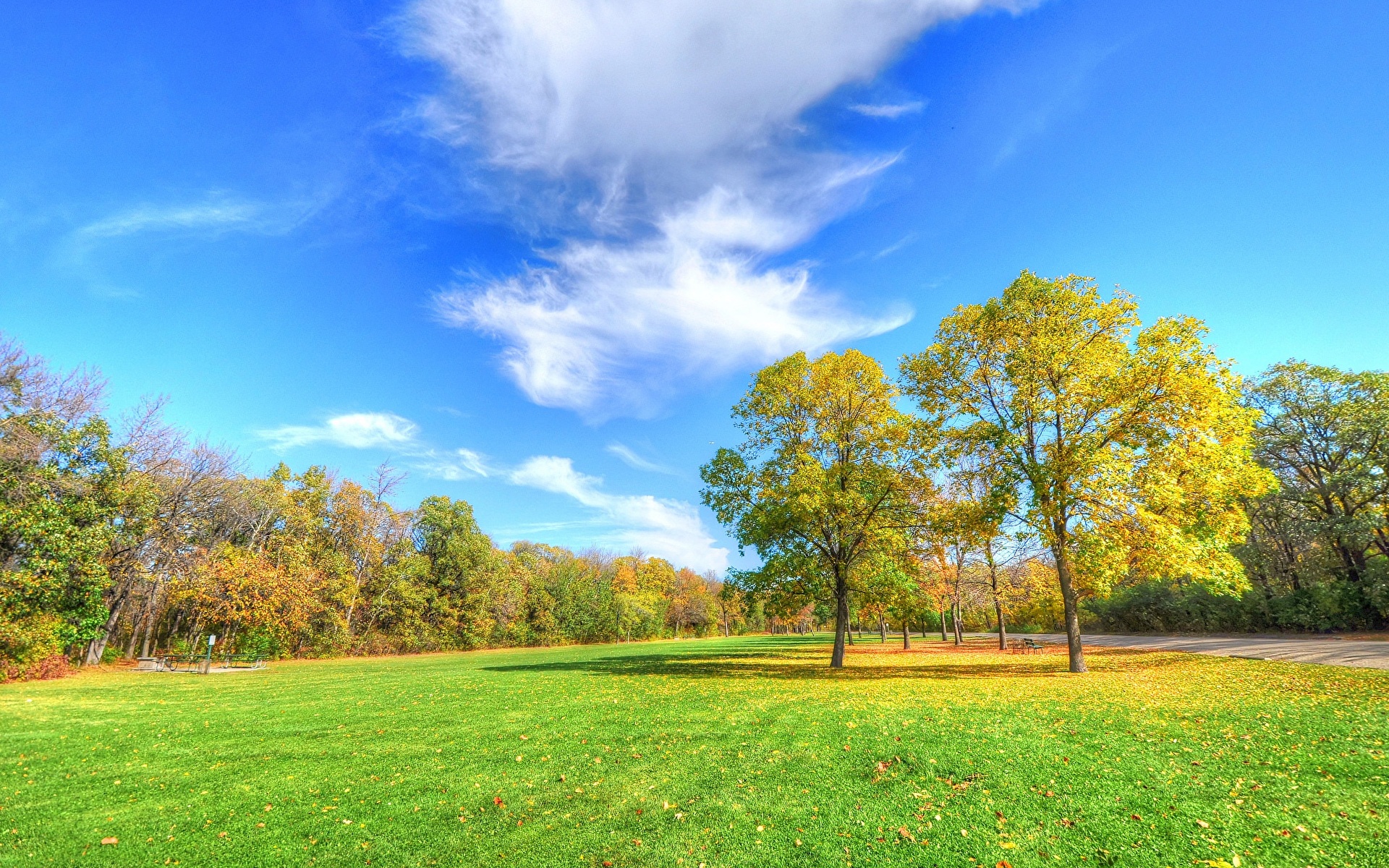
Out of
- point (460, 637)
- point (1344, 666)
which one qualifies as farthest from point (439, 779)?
point (460, 637)

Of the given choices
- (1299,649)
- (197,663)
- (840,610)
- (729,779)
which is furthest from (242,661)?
(1299,649)

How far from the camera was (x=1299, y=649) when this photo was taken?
23.7m

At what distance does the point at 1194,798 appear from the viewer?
635cm

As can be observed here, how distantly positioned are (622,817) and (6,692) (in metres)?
25.3

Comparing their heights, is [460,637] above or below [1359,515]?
below

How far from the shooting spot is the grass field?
561cm

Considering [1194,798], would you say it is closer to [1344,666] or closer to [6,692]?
[1344,666]

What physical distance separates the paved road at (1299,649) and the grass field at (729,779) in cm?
570

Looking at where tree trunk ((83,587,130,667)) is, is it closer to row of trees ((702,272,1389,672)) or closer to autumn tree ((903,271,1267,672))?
row of trees ((702,272,1389,672))

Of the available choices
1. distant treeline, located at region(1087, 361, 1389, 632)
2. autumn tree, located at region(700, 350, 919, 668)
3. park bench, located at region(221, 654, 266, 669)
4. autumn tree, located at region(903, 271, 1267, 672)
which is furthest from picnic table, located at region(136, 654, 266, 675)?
distant treeline, located at region(1087, 361, 1389, 632)

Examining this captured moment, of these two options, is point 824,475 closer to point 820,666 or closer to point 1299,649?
point 820,666

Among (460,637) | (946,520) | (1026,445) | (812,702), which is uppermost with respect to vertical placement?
(1026,445)

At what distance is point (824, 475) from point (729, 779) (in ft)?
45.7

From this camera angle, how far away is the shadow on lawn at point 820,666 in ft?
64.6
